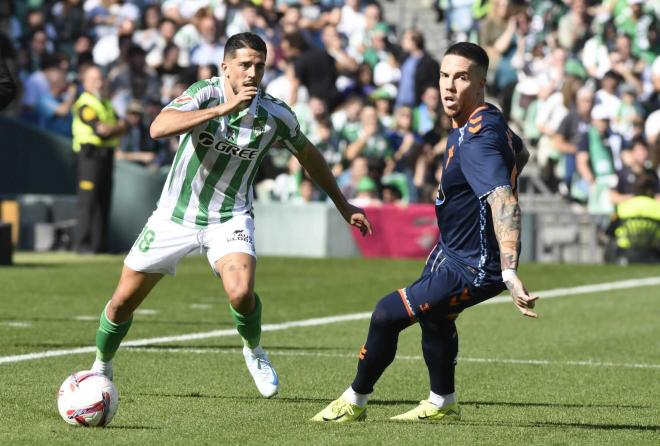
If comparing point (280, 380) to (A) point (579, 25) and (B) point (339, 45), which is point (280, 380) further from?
(A) point (579, 25)

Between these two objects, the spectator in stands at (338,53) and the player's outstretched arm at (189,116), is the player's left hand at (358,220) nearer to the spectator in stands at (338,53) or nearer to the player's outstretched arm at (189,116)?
the player's outstretched arm at (189,116)

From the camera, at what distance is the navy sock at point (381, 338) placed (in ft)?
25.6

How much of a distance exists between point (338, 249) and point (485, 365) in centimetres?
1219

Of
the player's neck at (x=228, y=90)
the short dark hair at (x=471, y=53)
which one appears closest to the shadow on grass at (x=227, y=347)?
the player's neck at (x=228, y=90)

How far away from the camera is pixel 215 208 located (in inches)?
347

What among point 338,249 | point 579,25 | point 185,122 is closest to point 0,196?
point 338,249

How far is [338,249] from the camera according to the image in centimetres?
2306

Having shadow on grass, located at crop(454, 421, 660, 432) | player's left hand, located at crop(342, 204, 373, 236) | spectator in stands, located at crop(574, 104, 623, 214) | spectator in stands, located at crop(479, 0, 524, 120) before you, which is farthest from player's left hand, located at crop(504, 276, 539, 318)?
spectator in stands, located at crop(479, 0, 524, 120)

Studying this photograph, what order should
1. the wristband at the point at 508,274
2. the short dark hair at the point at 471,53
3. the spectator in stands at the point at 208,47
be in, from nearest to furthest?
the wristband at the point at 508,274
the short dark hair at the point at 471,53
the spectator in stands at the point at 208,47

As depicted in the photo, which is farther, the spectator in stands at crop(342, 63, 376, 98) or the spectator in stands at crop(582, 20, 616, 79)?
the spectator in stands at crop(582, 20, 616, 79)

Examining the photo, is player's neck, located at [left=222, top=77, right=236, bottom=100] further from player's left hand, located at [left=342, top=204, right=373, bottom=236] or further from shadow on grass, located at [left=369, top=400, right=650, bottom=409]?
shadow on grass, located at [left=369, top=400, right=650, bottom=409]

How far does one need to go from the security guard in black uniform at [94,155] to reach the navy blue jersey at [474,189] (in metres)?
13.4

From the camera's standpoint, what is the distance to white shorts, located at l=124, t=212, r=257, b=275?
8633 millimetres

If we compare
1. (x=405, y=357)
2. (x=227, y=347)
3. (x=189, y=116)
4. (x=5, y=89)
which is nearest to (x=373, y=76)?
(x=227, y=347)
